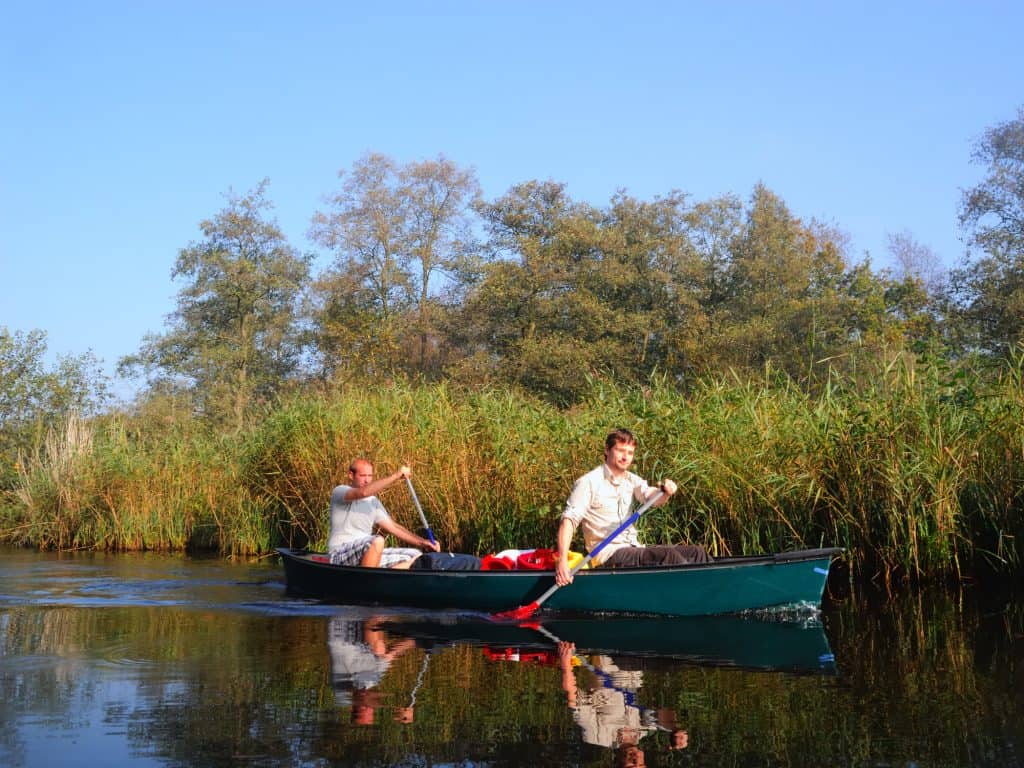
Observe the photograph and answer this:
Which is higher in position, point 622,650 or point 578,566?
point 578,566

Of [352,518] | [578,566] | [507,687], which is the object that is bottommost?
[507,687]

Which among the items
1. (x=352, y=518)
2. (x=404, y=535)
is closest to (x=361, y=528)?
(x=352, y=518)

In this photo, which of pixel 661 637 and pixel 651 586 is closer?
pixel 661 637

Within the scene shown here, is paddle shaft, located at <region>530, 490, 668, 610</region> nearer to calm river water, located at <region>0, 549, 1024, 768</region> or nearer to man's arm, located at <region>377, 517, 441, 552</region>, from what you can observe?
calm river water, located at <region>0, 549, 1024, 768</region>

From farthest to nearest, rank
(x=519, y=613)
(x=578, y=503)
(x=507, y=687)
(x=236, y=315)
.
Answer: (x=236, y=315) < (x=519, y=613) < (x=578, y=503) < (x=507, y=687)

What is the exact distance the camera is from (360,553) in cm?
960

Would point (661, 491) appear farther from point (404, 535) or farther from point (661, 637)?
point (404, 535)

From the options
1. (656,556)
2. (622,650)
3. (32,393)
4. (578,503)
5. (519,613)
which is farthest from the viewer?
(32,393)

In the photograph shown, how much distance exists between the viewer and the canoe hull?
7.54 metres

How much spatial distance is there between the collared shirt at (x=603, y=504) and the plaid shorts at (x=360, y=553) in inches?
80.7

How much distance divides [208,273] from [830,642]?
31209 mm

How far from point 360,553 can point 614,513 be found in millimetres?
2656

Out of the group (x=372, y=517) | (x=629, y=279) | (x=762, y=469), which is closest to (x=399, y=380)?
(x=372, y=517)

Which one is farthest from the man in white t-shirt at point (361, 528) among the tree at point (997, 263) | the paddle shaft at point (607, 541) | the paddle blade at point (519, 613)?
the tree at point (997, 263)
